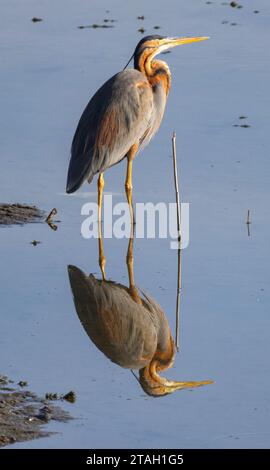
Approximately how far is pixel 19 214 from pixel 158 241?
1112 millimetres

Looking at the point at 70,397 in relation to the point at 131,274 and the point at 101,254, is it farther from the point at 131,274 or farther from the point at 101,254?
the point at 101,254

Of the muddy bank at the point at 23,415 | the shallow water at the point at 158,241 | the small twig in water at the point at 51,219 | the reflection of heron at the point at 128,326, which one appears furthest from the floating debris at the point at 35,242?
the muddy bank at the point at 23,415

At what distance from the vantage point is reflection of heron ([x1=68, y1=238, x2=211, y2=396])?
308 inches

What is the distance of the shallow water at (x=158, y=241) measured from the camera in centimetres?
719

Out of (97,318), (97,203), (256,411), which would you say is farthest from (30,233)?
(256,411)

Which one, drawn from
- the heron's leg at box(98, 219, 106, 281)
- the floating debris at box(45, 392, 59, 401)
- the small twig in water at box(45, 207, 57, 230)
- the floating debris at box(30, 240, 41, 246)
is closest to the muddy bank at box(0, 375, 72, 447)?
the floating debris at box(45, 392, 59, 401)

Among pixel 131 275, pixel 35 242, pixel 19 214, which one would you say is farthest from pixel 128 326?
pixel 19 214

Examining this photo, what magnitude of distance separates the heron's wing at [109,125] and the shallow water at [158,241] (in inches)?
15.6

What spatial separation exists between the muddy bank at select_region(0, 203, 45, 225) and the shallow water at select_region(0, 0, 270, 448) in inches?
5.8

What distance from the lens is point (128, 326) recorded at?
8.55 m

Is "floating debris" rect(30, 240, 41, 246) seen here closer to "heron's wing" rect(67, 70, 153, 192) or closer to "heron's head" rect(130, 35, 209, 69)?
"heron's wing" rect(67, 70, 153, 192)

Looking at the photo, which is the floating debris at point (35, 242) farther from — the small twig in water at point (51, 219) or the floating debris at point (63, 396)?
the floating debris at point (63, 396)

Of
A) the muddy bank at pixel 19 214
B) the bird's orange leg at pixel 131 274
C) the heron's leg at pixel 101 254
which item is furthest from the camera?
the muddy bank at pixel 19 214
